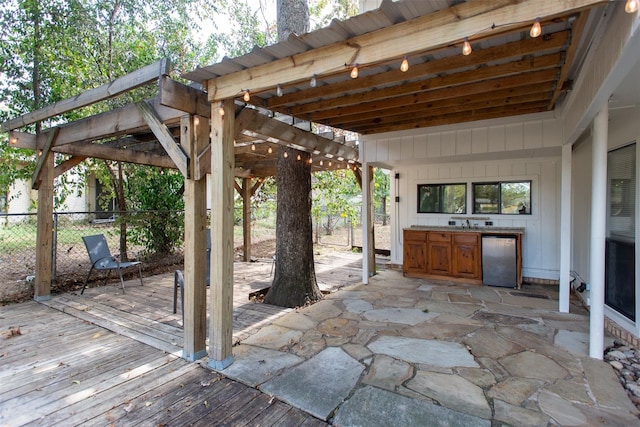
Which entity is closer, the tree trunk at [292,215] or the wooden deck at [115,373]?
the wooden deck at [115,373]

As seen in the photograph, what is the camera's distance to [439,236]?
532 centimetres

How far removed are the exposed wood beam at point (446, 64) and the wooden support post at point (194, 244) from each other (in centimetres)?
104

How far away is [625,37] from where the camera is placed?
1.56 meters

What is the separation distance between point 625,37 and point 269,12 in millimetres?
10252

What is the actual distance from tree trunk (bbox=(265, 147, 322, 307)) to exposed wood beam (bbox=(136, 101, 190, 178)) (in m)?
1.70

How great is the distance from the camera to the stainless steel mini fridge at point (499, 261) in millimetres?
4832

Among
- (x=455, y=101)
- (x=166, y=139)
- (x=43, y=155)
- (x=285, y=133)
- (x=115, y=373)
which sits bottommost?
(x=115, y=373)

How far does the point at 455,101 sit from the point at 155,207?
20.1ft

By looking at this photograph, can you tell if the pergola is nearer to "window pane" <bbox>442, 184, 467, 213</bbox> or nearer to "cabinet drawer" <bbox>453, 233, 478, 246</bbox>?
"window pane" <bbox>442, 184, 467, 213</bbox>

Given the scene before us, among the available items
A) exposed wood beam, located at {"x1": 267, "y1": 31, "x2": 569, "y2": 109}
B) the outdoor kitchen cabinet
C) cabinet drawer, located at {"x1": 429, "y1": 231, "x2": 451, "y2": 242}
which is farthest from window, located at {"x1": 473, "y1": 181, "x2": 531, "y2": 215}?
exposed wood beam, located at {"x1": 267, "y1": 31, "x2": 569, "y2": 109}

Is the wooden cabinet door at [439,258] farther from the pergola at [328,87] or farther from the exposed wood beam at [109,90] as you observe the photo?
the exposed wood beam at [109,90]

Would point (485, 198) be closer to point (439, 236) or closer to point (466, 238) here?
point (466, 238)

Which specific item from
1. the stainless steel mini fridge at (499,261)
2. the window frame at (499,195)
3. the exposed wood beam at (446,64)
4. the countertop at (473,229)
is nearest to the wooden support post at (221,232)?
the exposed wood beam at (446,64)

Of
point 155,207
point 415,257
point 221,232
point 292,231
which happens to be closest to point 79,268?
point 155,207
